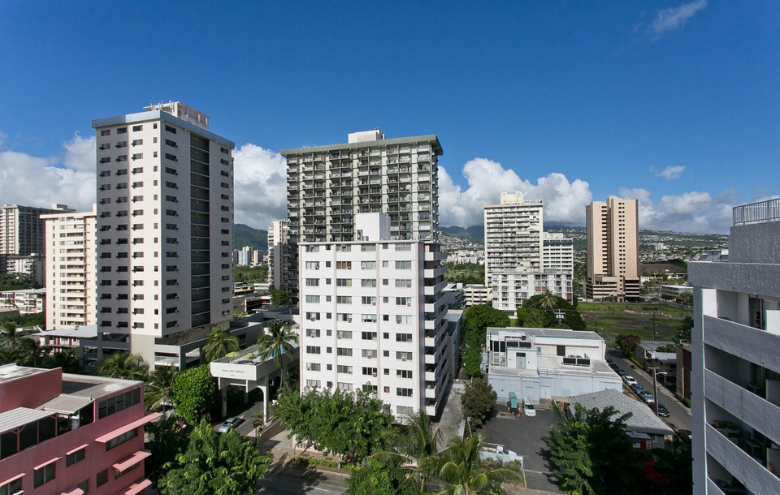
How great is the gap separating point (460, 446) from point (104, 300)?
45067 millimetres

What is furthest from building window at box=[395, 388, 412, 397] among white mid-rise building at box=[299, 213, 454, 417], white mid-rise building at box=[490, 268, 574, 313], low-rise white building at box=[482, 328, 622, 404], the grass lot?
white mid-rise building at box=[490, 268, 574, 313]

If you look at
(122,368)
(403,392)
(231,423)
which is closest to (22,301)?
(122,368)

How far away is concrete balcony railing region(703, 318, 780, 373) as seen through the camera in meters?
7.90

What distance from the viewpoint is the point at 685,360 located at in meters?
38.7

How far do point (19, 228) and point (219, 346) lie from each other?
451 ft

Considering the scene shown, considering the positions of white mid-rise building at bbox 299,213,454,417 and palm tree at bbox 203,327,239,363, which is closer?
white mid-rise building at bbox 299,213,454,417

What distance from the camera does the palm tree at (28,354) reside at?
36688 millimetres

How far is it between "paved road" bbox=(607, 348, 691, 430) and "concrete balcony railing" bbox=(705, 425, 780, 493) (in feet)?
97.9

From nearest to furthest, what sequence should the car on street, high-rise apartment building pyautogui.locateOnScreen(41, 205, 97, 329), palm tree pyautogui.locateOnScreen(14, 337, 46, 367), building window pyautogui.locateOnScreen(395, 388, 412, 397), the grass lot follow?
building window pyautogui.locateOnScreen(395, 388, 412, 397) < the car on street < palm tree pyautogui.locateOnScreen(14, 337, 46, 367) < high-rise apartment building pyautogui.locateOnScreen(41, 205, 97, 329) < the grass lot

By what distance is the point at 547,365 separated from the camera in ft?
143

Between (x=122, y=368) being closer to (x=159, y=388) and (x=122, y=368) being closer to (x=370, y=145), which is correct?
(x=159, y=388)

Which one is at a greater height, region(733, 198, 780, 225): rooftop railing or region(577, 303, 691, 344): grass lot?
region(733, 198, 780, 225): rooftop railing

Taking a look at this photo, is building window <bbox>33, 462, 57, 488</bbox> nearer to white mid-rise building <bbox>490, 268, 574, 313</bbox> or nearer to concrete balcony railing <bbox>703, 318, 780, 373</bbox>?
concrete balcony railing <bbox>703, 318, 780, 373</bbox>

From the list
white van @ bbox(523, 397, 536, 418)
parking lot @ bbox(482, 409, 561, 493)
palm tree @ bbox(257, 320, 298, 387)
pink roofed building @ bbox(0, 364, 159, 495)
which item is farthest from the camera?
white van @ bbox(523, 397, 536, 418)
